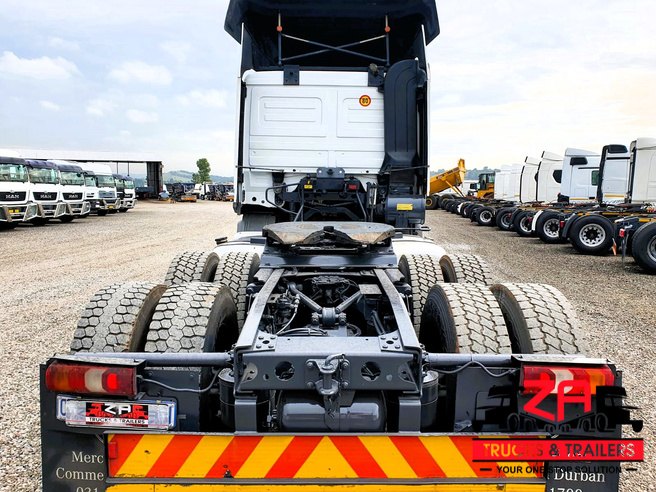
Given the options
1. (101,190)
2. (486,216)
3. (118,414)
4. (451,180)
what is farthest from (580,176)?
(101,190)

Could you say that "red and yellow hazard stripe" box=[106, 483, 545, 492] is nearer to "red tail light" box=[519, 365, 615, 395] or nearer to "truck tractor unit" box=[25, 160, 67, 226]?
"red tail light" box=[519, 365, 615, 395]

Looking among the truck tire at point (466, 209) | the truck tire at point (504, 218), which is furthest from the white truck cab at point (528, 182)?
the truck tire at point (504, 218)

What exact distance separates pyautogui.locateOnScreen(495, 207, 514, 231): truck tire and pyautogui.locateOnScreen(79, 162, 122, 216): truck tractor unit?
19.1 m

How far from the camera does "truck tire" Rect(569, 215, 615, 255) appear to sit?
13789 mm

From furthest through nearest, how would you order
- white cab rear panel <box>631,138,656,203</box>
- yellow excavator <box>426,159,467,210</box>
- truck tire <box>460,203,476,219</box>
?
1. yellow excavator <box>426,159,467,210</box>
2. truck tire <box>460,203,476,219</box>
3. white cab rear panel <box>631,138,656,203</box>

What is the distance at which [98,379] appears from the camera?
220 centimetres

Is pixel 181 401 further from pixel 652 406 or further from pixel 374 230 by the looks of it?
pixel 652 406

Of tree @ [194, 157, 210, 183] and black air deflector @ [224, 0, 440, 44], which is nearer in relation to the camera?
black air deflector @ [224, 0, 440, 44]

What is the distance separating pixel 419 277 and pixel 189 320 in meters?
1.90

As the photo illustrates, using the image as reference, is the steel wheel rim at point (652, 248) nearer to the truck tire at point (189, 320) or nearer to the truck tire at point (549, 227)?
the truck tire at point (549, 227)

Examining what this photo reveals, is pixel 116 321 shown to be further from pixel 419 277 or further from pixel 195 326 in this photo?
pixel 419 277

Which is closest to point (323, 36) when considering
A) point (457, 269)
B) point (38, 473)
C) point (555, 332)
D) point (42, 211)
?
point (457, 269)

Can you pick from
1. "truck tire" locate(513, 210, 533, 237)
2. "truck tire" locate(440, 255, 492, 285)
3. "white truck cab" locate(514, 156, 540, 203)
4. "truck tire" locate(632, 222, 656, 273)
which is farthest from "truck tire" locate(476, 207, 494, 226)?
"truck tire" locate(440, 255, 492, 285)

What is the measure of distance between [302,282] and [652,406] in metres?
2.73
